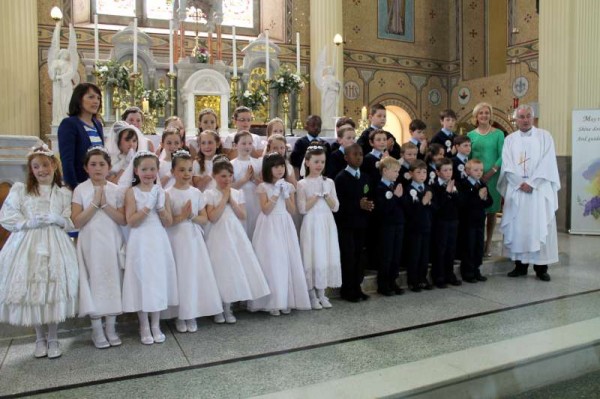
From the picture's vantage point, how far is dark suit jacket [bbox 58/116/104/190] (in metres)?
3.80

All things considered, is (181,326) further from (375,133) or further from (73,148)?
(375,133)

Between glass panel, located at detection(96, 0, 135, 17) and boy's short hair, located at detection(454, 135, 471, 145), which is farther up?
glass panel, located at detection(96, 0, 135, 17)

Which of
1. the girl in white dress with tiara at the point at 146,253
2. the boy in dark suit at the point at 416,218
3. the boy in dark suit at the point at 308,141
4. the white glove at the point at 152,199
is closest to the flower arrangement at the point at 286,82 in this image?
the boy in dark suit at the point at 308,141

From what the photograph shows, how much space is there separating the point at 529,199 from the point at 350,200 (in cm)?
217

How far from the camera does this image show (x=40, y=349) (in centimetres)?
338

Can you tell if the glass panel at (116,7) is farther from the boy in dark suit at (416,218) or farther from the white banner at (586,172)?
the white banner at (586,172)

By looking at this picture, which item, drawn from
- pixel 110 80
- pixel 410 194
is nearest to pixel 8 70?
pixel 110 80

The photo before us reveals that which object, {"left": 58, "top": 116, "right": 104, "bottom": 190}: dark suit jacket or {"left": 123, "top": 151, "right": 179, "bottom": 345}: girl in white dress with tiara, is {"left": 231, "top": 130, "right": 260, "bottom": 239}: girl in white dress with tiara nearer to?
{"left": 123, "top": 151, "right": 179, "bottom": 345}: girl in white dress with tiara

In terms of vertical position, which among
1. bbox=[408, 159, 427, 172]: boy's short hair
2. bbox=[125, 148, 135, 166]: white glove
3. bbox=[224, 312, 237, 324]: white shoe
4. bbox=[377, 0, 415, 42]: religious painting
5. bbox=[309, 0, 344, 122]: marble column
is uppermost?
bbox=[377, 0, 415, 42]: religious painting

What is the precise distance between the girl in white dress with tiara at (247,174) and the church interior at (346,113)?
870 millimetres

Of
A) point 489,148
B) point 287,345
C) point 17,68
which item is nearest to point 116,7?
point 17,68

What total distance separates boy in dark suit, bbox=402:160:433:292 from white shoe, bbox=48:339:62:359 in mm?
2908

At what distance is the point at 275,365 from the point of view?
3.17 metres

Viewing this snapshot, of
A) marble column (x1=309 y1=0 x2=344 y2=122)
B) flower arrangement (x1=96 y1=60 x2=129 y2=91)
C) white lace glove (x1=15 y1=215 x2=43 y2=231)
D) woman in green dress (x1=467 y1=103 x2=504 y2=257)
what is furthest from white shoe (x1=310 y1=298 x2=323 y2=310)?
marble column (x1=309 y1=0 x2=344 y2=122)
